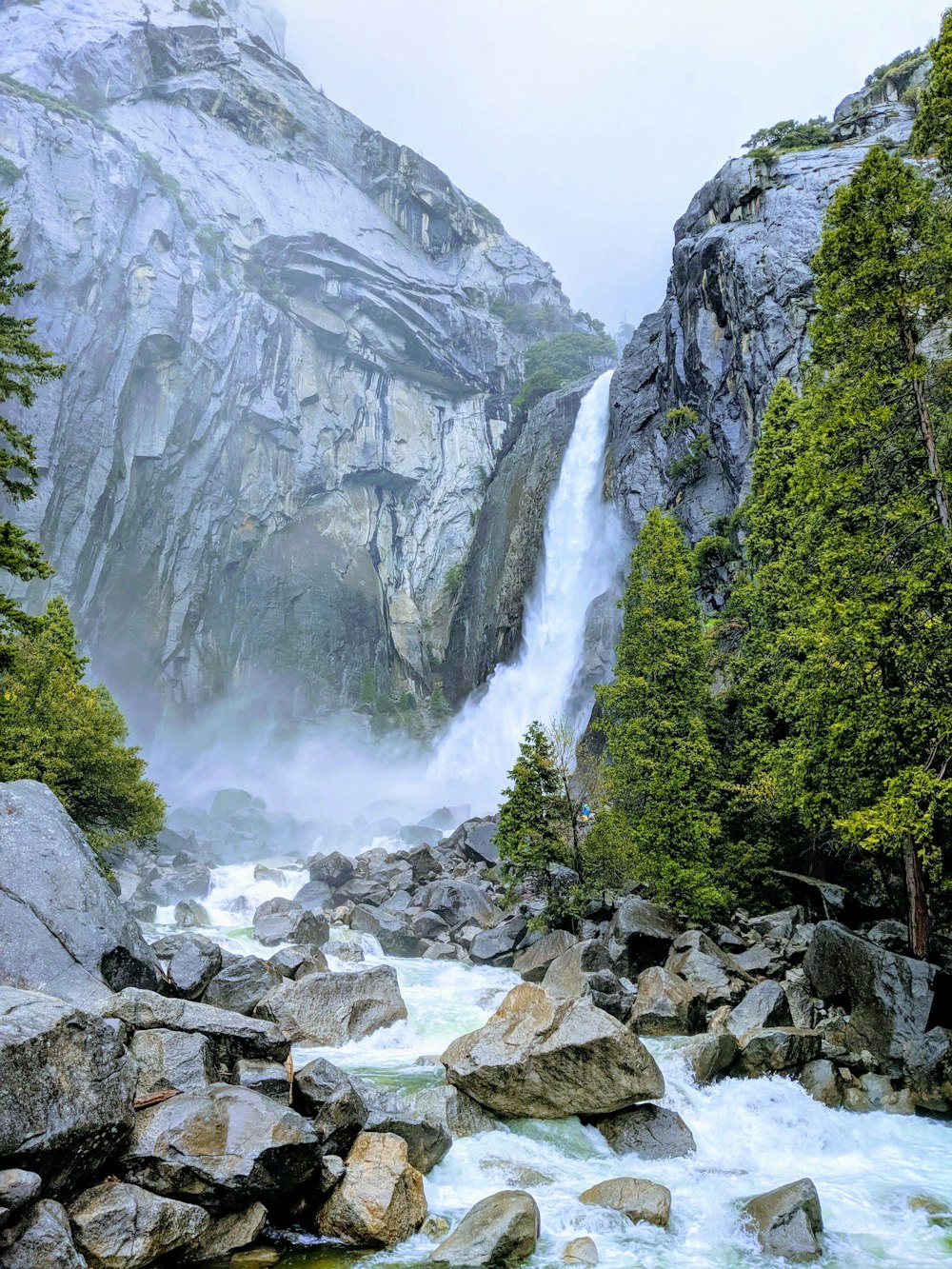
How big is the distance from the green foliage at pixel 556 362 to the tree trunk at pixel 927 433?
5430 cm

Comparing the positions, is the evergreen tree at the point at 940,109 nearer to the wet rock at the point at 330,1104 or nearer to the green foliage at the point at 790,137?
the wet rock at the point at 330,1104

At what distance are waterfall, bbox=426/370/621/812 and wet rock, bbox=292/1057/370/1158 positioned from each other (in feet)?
115

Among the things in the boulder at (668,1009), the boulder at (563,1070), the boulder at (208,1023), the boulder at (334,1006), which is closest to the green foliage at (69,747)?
the boulder at (334,1006)

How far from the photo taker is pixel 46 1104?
6.68 metres

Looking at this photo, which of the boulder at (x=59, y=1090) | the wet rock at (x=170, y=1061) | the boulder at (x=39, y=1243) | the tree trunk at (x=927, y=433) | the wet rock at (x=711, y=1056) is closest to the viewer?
the boulder at (x=39, y=1243)

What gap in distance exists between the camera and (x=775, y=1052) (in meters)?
11.7

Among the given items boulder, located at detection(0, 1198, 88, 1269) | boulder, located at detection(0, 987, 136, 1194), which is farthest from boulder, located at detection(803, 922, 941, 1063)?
boulder, located at detection(0, 1198, 88, 1269)

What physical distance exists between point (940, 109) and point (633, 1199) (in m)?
17.0

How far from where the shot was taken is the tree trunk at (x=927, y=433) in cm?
1213

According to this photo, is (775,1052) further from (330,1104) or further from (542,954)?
(542,954)

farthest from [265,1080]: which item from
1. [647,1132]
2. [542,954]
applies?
[542,954]

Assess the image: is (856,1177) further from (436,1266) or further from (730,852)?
(730,852)

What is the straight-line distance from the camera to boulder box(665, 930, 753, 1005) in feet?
47.4

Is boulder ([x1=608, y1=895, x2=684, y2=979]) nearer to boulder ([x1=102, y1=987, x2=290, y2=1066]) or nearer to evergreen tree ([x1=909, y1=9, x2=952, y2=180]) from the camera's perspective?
boulder ([x1=102, y1=987, x2=290, y2=1066])
